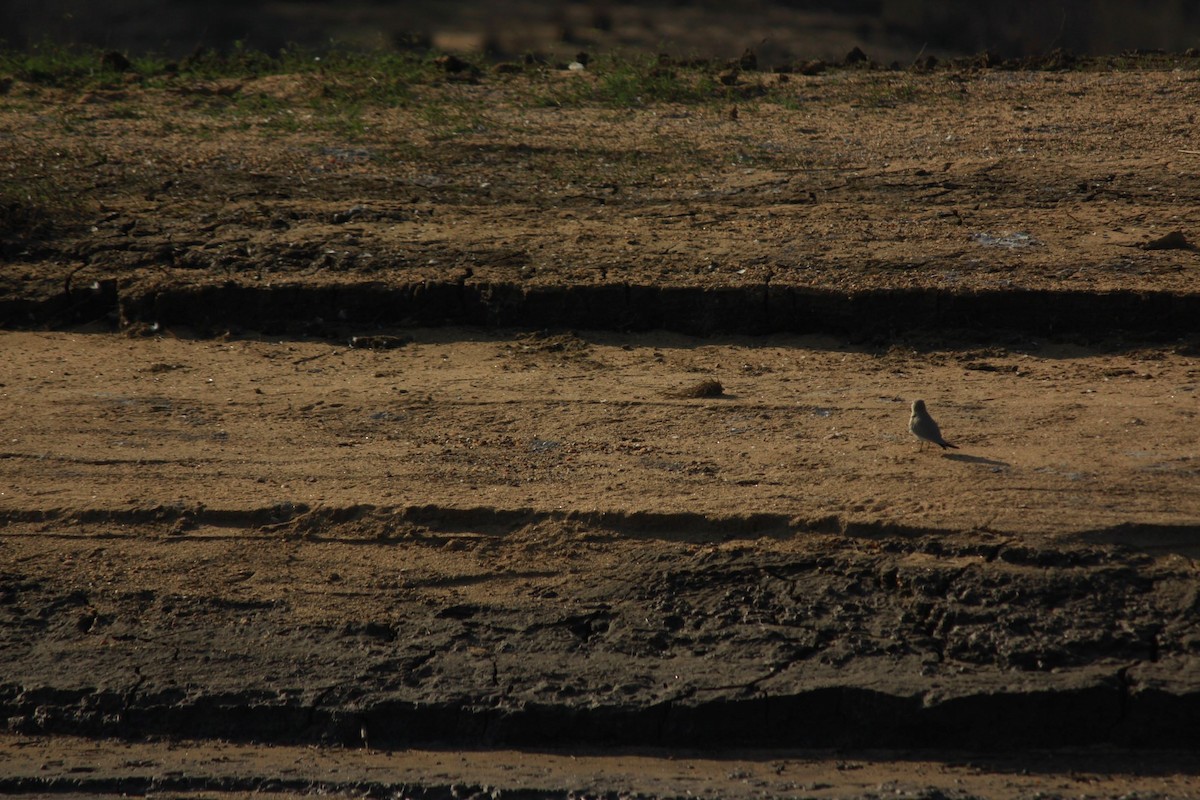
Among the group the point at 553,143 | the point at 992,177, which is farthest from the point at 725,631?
the point at 553,143

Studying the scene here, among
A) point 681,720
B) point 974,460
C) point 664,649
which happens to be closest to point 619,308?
point 974,460

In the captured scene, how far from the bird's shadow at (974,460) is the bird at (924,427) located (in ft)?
0.14

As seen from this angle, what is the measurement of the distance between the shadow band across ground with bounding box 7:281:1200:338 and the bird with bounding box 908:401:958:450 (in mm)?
1358

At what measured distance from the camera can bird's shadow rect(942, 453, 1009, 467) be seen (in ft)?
14.0

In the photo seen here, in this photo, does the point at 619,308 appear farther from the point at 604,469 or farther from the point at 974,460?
the point at 974,460

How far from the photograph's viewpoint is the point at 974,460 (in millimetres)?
4320

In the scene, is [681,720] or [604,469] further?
[604,469]

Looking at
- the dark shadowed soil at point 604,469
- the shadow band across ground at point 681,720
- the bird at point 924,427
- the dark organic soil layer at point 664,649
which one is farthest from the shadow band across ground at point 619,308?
the shadow band across ground at point 681,720

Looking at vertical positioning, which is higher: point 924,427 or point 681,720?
point 924,427

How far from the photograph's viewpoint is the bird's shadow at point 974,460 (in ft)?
14.0

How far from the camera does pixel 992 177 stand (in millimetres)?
7043

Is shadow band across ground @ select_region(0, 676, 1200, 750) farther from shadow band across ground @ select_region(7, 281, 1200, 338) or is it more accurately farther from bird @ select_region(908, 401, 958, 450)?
shadow band across ground @ select_region(7, 281, 1200, 338)

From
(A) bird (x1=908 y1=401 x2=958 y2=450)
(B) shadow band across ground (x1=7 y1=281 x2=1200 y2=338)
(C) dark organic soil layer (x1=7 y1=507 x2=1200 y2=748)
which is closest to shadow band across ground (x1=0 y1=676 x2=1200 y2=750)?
(C) dark organic soil layer (x1=7 y1=507 x2=1200 y2=748)

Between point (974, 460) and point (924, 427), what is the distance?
216mm
